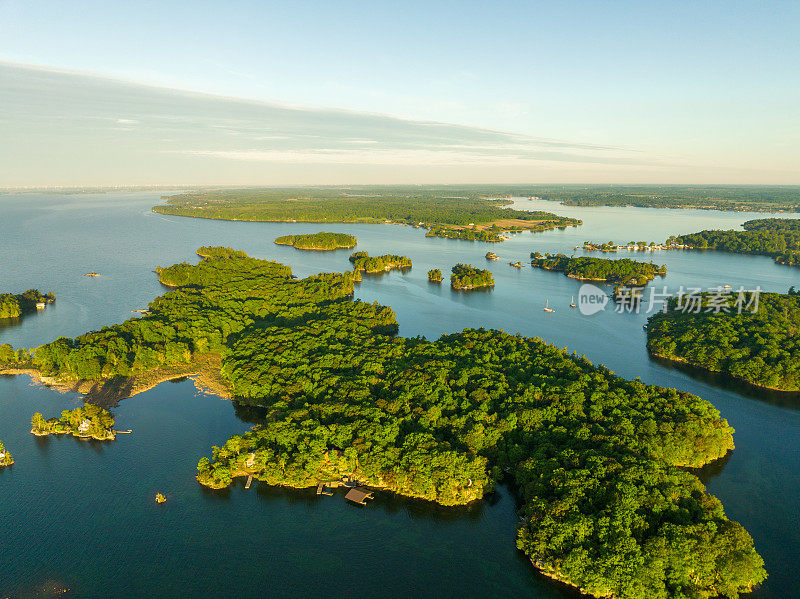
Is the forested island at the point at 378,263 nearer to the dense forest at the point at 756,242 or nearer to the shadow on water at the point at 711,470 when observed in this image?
the shadow on water at the point at 711,470

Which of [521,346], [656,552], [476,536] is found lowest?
[476,536]

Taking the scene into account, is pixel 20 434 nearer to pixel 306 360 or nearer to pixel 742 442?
pixel 306 360

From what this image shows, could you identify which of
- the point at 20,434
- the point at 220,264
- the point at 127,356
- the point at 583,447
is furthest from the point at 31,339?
the point at 583,447

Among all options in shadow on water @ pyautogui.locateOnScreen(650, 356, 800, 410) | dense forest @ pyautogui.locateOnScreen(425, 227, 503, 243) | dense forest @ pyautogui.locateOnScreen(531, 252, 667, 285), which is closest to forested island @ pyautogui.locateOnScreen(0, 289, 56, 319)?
shadow on water @ pyautogui.locateOnScreen(650, 356, 800, 410)

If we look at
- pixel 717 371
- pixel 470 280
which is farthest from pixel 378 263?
pixel 717 371

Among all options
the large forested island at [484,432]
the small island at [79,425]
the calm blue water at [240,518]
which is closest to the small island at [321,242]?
Answer: the calm blue water at [240,518]

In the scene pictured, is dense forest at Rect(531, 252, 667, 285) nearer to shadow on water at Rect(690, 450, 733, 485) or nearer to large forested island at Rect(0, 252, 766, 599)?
large forested island at Rect(0, 252, 766, 599)
